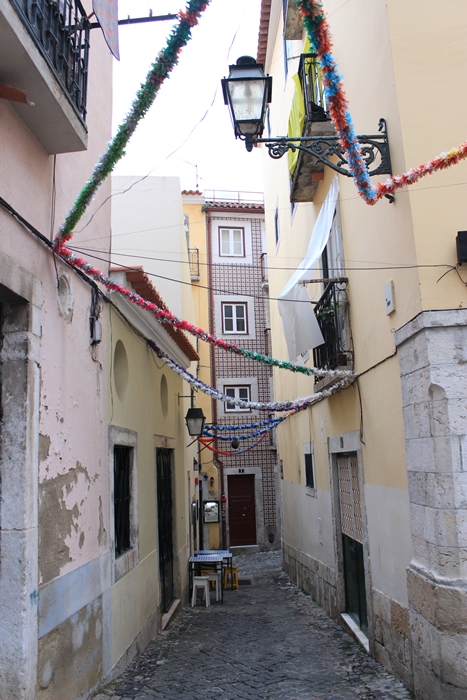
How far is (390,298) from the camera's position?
5375 mm

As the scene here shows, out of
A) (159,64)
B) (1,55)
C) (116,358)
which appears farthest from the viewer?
(116,358)

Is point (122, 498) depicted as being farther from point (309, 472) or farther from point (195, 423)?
point (309, 472)

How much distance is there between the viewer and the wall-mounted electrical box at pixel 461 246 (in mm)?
4535

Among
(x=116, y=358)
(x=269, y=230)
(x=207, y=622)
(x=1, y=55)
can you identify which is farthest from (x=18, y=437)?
(x=269, y=230)

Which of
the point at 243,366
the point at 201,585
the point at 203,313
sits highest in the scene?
the point at 203,313

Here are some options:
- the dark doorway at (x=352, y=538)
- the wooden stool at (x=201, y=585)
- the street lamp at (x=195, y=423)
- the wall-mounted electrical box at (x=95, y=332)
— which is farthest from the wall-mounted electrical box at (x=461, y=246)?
the wooden stool at (x=201, y=585)

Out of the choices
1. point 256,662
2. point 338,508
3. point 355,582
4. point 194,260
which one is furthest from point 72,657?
point 194,260

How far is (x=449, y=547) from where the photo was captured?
438cm

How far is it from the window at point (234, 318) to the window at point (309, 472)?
32.0 feet

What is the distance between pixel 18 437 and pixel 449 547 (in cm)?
308

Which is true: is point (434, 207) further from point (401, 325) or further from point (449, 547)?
point (449, 547)

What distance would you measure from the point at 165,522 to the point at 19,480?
5.78m

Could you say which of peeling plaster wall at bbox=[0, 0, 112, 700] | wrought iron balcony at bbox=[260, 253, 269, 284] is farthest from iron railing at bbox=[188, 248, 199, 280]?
peeling plaster wall at bbox=[0, 0, 112, 700]

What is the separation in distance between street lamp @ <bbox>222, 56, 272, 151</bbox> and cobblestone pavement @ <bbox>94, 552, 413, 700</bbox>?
461 centimetres
